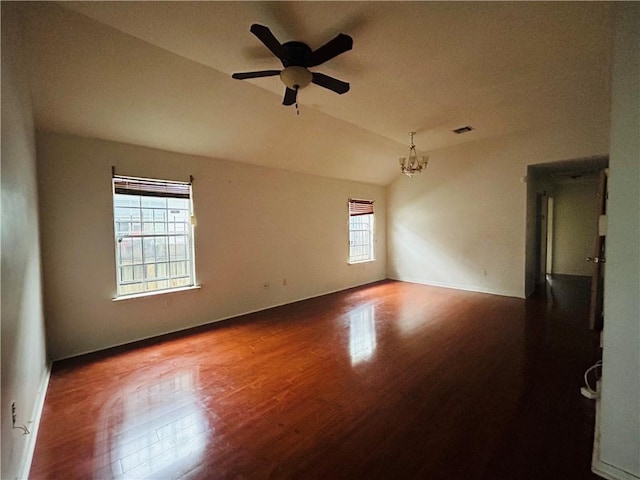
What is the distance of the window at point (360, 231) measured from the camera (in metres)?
6.45

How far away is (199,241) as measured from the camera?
158 inches

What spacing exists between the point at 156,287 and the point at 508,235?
234 inches

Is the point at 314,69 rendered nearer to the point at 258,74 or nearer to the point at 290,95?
the point at 290,95

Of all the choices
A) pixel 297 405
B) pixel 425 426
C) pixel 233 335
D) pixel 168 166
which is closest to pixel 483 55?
pixel 425 426

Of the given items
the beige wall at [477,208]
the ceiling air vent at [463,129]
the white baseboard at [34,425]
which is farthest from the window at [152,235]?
the beige wall at [477,208]

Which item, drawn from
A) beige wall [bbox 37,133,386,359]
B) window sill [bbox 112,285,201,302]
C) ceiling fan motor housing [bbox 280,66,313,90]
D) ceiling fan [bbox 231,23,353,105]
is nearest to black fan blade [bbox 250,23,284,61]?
ceiling fan [bbox 231,23,353,105]

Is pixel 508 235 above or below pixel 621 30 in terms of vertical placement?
below

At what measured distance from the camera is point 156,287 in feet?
12.3

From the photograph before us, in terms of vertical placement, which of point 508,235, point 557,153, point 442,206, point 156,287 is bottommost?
point 156,287

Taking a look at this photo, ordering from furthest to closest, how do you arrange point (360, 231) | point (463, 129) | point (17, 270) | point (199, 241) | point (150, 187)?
point (360, 231)
point (463, 129)
point (199, 241)
point (150, 187)
point (17, 270)

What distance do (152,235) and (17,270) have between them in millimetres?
2057

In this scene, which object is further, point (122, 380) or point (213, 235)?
point (213, 235)

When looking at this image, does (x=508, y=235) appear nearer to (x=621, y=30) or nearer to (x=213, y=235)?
(x=621, y=30)

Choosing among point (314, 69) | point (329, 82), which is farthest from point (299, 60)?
point (314, 69)
